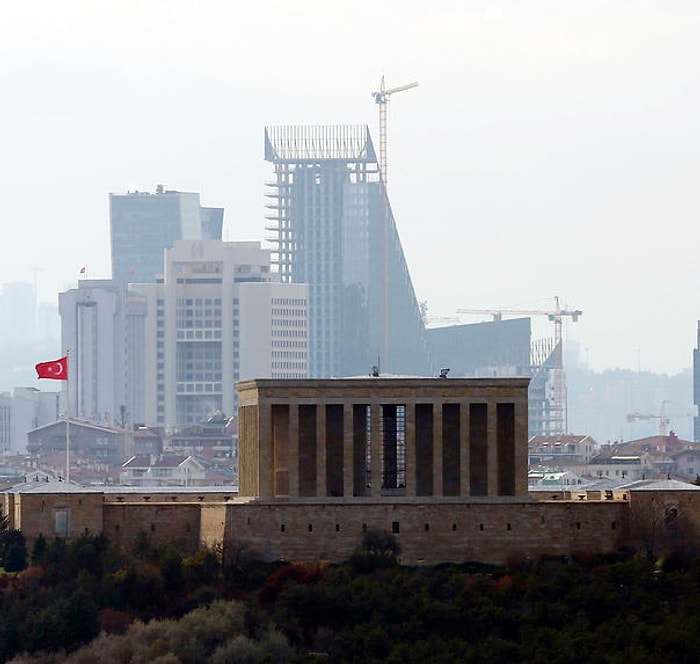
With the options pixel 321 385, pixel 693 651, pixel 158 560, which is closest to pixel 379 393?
pixel 321 385

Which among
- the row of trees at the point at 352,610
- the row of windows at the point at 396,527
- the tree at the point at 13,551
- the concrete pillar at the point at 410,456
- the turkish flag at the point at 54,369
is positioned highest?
the turkish flag at the point at 54,369

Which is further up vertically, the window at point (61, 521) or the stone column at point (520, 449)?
the stone column at point (520, 449)

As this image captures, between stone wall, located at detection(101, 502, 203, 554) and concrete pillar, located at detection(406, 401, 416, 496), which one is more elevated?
concrete pillar, located at detection(406, 401, 416, 496)

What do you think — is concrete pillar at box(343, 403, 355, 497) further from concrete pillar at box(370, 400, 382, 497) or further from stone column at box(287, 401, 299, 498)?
stone column at box(287, 401, 299, 498)

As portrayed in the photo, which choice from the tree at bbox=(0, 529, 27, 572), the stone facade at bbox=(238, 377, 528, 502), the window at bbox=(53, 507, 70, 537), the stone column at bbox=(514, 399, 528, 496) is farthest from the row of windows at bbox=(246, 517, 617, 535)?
the tree at bbox=(0, 529, 27, 572)

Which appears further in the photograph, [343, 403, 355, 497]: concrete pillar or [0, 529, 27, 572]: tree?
[0, 529, 27, 572]: tree

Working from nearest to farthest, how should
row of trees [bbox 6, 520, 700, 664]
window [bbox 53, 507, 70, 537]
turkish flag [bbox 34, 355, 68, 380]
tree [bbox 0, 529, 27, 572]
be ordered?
row of trees [bbox 6, 520, 700, 664], tree [bbox 0, 529, 27, 572], window [bbox 53, 507, 70, 537], turkish flag [bbox 34, 355, 68, 380]

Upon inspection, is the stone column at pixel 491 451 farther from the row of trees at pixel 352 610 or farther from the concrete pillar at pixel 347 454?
the concrete pillar at pixel 347 454

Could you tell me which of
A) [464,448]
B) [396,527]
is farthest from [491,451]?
[396,527]

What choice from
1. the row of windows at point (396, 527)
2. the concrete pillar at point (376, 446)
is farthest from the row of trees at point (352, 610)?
the concrete pillar at point (376, 446)

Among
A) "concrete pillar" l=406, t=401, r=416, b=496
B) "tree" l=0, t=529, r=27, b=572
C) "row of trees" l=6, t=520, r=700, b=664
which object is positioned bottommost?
"row of trees" l=6, t=520, r=700, b=664

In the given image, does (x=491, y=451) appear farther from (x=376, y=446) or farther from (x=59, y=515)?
(x=59, y=515)

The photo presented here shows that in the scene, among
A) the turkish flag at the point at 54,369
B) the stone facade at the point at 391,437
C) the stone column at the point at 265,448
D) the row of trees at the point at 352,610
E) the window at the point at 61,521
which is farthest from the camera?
the turkish flag at the point at 54,369

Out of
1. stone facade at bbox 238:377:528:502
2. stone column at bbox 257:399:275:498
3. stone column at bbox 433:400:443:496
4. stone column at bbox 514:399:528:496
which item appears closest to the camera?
stone column at bbox 433:400:443:496
